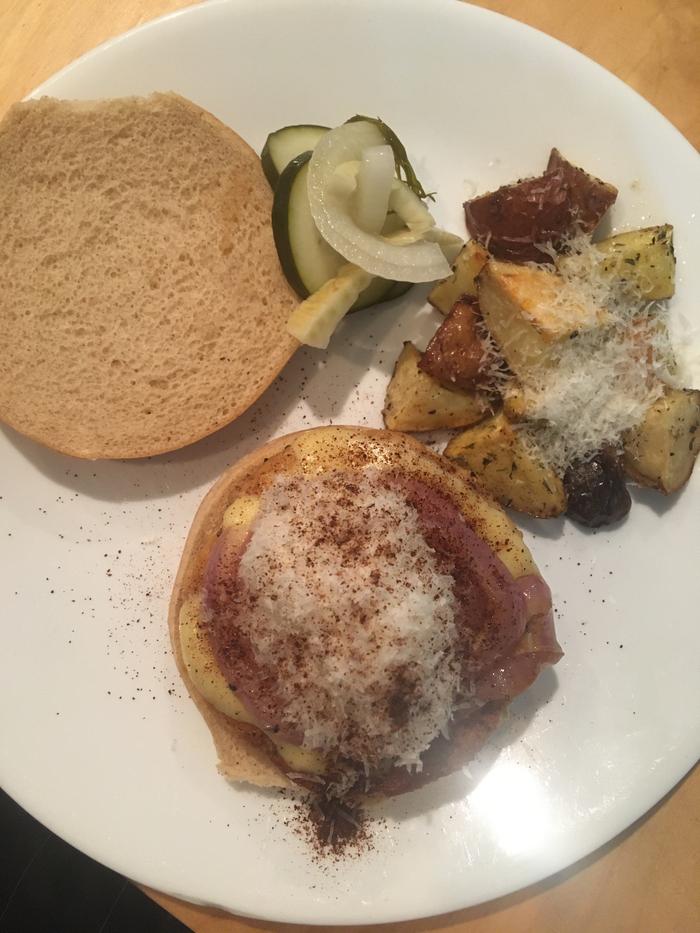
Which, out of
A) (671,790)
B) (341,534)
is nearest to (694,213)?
(341,534)

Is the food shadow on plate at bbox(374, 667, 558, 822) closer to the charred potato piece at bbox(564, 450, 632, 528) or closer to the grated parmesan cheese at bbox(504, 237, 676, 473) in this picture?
the charred potato piece at bbox(564, 450, 632, 528)

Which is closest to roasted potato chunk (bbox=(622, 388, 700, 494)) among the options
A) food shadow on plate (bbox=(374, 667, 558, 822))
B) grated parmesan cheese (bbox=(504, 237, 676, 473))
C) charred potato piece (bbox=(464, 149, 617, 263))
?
grated parmesan cheese (bbox=(504, 237, 676, 473))

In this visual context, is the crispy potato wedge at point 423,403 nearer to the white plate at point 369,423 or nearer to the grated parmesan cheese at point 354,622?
the white plate at point 369,423

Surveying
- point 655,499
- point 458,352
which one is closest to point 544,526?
point 655,499

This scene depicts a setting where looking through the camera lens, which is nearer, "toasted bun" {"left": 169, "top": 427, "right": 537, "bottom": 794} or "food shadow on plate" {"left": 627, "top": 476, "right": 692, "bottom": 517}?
"toasted bun" {"left": 169, "top": 427, "right": 537, "bottom": 794}

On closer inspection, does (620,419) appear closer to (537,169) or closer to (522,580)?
(522,580)

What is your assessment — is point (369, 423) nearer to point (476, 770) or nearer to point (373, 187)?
point (373, 187)
